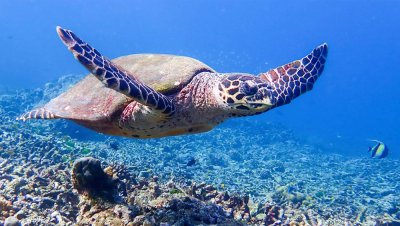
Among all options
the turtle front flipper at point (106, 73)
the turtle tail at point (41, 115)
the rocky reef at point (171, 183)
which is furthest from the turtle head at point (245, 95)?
the turtle tail at point (41, 115)

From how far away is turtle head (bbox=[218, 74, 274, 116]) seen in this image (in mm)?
4074

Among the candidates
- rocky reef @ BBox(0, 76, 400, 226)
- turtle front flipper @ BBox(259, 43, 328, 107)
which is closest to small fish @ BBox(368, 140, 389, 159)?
rocky reef @ BBox(0, 76, 400, 226)

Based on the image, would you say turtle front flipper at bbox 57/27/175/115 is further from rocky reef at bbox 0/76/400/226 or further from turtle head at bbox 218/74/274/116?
rocky reef at bbox 0/76/400/226

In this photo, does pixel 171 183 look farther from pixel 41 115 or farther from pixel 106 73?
pixel 106 73

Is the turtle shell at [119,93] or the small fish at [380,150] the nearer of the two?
the turtle shell at [119,93]

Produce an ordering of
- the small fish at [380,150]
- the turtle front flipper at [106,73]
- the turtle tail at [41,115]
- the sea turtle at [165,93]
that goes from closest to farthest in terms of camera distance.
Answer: the turtle front flipper at [106,73] → the sea turtle at [165,93] → the turtle tail at [41,115] → the small fish at [380,150]

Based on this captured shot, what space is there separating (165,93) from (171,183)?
222 centimetres

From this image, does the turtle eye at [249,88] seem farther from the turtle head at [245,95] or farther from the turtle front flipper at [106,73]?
the turtle front flipper at [106,73]

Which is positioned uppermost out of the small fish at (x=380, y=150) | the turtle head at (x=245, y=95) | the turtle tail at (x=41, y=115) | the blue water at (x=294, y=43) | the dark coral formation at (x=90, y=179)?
the blue water at (x=294, y=43)

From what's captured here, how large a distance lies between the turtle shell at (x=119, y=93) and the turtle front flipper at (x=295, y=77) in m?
1.17

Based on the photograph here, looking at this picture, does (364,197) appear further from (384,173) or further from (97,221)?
(97,221)

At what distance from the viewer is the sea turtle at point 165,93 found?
3.64 metres

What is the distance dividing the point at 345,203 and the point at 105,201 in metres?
7.79

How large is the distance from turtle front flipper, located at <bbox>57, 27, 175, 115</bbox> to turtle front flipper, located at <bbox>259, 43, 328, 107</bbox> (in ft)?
6.08
